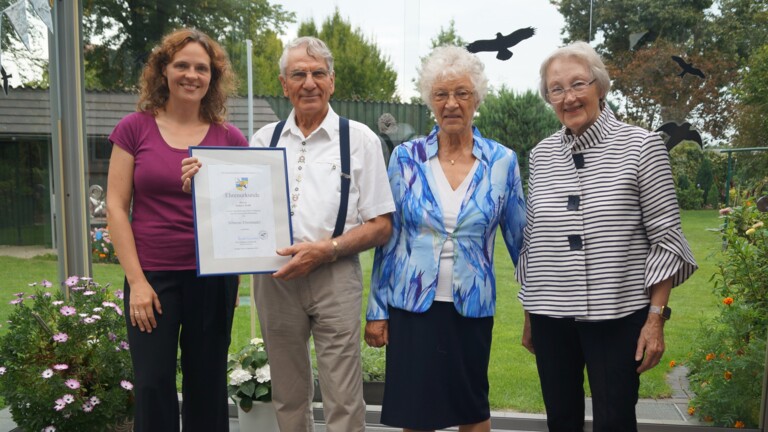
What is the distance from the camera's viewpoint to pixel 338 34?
3641 mm

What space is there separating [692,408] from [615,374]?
69.5 inches

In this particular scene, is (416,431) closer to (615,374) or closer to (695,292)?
(615,374)

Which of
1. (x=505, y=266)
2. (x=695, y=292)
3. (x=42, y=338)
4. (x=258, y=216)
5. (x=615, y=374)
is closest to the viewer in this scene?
(x=615, y=374)

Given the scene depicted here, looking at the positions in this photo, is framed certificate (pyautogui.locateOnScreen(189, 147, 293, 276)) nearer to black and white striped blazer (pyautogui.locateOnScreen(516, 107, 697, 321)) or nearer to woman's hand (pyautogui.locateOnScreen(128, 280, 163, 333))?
woman's hand (pyautogui.locateOnScreen(128, 280, 163, 333))

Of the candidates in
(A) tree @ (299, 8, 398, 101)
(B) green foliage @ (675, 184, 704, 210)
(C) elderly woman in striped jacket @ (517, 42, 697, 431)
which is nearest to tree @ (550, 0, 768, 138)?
(B) green foliage @ (675, 184, 704, 210)

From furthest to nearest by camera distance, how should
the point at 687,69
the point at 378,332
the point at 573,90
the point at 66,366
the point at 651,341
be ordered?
1. the point at 687,69
2. the point at 66,366
3. the point at 378,332
4. the point at 573,90
5. the point at 651,341

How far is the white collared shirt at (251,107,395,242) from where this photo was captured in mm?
2320

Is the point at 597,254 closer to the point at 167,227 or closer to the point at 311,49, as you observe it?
the point at 311,49

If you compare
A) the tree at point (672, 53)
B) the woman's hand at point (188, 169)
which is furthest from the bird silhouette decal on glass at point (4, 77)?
the tree at point (672, 53)

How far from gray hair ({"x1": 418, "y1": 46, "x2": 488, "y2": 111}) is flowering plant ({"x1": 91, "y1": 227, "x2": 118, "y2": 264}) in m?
2.30

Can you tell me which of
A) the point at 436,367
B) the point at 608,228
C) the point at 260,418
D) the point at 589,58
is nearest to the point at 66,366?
the point at 260,418

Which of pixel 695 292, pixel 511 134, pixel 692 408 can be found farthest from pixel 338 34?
pixel 692 408

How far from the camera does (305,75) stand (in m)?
2.33

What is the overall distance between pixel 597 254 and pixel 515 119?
1.54 m
